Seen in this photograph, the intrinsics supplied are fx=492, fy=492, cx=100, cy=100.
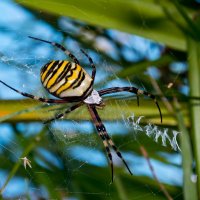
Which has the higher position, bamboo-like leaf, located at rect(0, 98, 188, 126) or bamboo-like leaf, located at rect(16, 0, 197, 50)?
bamboo-like leaf, located at rect(16, 0, 197, 50)

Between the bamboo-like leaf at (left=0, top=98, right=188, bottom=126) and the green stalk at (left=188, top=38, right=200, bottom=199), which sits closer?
the green stalk at (left=188, top=38, right=200, bottom=199)

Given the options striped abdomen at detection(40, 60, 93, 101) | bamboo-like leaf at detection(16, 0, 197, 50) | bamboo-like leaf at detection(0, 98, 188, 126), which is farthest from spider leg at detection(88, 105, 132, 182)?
bamboo-like leaf at detection(16, 0, 197, 50)

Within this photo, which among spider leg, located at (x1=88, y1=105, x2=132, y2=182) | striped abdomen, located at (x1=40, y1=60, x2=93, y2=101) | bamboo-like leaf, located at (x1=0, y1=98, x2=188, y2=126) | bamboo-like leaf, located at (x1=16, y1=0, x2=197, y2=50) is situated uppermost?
bamboo-like leaf, located at (x1=16, y1=0, x2=197, y2=50)

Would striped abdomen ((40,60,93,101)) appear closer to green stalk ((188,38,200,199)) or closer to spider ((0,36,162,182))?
spider ((0,36,162,182))

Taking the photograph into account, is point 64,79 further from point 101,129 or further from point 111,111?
point 101,129

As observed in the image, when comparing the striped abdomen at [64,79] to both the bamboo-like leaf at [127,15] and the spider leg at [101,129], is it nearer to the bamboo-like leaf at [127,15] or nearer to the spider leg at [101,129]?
the spider leg at [101,129]

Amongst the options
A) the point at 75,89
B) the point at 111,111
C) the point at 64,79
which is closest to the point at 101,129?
the point at 111,111

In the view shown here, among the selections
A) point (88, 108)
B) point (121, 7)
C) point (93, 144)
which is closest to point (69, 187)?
point (93, 144)
